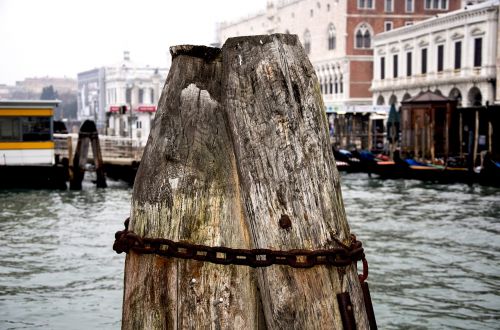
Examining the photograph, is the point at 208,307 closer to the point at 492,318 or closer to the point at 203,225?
the point at 203,225

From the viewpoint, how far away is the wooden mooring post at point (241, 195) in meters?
1.73

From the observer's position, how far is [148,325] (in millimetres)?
1850

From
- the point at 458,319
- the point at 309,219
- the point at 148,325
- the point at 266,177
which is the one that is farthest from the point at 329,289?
the point at 458,319

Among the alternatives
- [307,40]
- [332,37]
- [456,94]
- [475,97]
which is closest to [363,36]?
[332,37]

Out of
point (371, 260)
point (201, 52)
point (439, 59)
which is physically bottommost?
point (371, 260)

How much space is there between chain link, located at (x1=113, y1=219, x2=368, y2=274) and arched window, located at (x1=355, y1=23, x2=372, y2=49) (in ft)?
153

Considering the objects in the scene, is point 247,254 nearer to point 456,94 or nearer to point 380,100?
point 456,94

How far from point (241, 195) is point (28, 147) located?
1956 centimetres

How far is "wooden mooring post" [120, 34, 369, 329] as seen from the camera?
1.73m

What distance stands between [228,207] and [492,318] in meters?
5.57

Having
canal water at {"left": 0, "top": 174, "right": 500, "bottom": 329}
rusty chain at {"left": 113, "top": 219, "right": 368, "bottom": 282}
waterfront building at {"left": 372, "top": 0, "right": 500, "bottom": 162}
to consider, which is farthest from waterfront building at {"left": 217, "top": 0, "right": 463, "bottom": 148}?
rusty chain at {"left": 113, "top": 219, "right": 368, "bottom": 282}

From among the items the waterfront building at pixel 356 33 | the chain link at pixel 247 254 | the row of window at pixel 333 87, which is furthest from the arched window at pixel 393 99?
the chain link at pixel 247 254

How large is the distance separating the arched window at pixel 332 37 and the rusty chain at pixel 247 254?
4891cm

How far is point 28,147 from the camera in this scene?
67.2 feet
